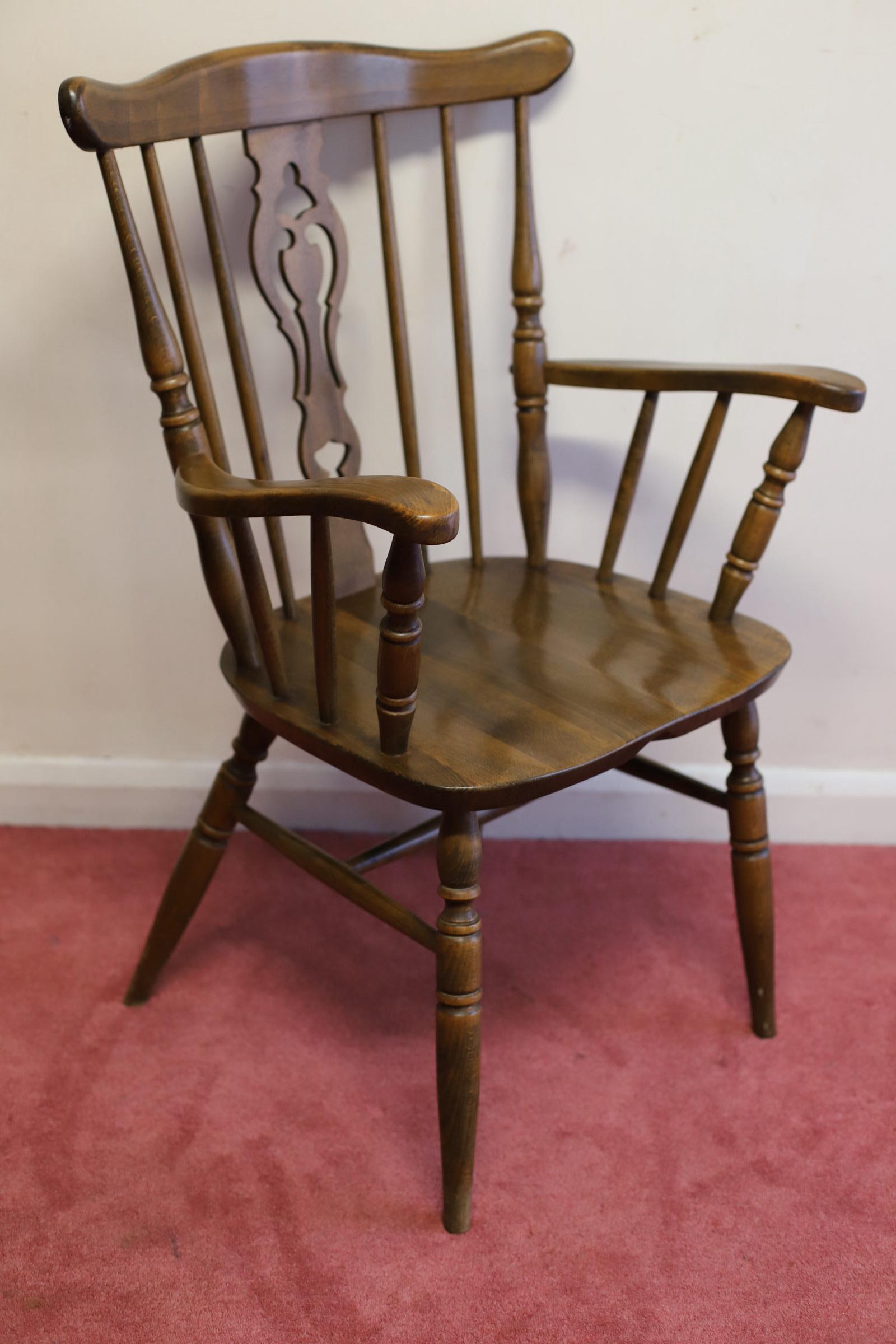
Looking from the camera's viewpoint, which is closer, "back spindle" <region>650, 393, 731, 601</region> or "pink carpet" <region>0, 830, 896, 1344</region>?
"pink carpet" <region>0, 830, 896, 1344</region>

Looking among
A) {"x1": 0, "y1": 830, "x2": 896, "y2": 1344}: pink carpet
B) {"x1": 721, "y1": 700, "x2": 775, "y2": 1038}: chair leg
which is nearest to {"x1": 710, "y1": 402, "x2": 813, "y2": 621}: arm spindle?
{"x1": 721, "y1": 700, "x2": 775, "y2": 1038}: chair leg

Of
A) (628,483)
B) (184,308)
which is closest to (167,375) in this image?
(184,308)

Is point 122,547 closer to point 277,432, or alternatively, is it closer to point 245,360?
point 277,432

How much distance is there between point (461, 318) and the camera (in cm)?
107

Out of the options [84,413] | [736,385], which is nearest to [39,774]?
[84,413]

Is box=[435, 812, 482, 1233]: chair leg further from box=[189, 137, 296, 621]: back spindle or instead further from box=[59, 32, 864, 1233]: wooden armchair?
box=[189, 137, 296, 621]: back spindle

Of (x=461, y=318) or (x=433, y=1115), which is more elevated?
(x=461, y=318)

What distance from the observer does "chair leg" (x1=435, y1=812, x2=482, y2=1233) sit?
790 mm

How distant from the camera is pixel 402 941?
4.04 feet

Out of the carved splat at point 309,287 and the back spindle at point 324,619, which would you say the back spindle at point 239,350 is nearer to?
the carved splat at point 309,287

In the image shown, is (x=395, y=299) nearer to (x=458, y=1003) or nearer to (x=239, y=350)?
(x=239, y=350)

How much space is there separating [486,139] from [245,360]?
1.28ft

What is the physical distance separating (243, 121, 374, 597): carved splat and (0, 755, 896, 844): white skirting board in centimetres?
45

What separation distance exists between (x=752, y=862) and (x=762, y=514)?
1.15ft
